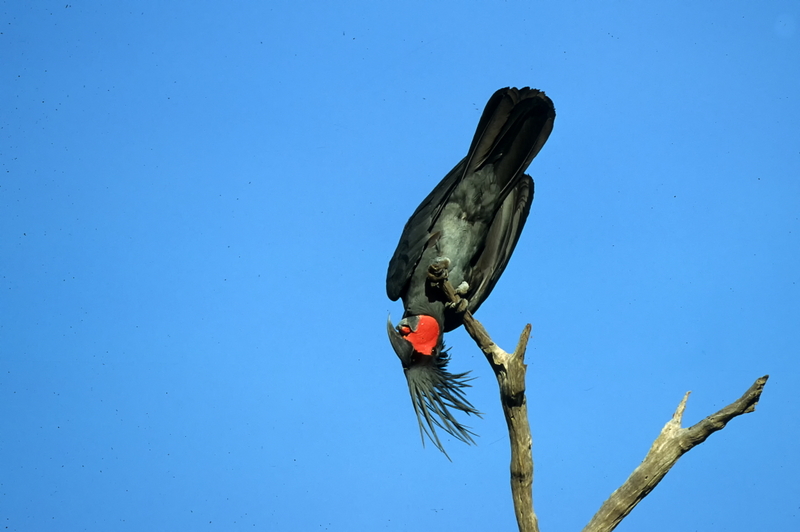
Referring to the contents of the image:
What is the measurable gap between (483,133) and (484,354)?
1.62 meters

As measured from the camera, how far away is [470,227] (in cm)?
472

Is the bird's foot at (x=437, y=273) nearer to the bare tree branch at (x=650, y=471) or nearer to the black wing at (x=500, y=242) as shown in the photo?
the black wing at (x=500, y=242)

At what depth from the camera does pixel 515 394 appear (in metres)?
3.33

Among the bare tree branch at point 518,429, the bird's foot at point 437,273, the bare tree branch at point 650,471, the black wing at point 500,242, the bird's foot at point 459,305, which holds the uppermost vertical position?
the black wing at point 500,242

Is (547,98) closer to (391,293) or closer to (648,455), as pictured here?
(391,293)

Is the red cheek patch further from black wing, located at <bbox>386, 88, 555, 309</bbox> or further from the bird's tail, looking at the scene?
the bird's tail

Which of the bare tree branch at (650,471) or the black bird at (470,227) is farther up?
the black bird at (470,227)

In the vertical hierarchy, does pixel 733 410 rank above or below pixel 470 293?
below

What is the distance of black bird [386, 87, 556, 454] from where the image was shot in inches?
170

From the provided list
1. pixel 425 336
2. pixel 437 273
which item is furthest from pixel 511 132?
pixel 425 336

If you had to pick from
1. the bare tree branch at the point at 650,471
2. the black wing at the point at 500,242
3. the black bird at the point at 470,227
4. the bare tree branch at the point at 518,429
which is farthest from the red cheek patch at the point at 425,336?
the bare tree branch at the point at 650,471

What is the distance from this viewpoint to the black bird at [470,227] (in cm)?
432

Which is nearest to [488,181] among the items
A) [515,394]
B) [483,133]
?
[483,133]

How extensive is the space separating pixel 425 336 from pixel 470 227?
0.84m
